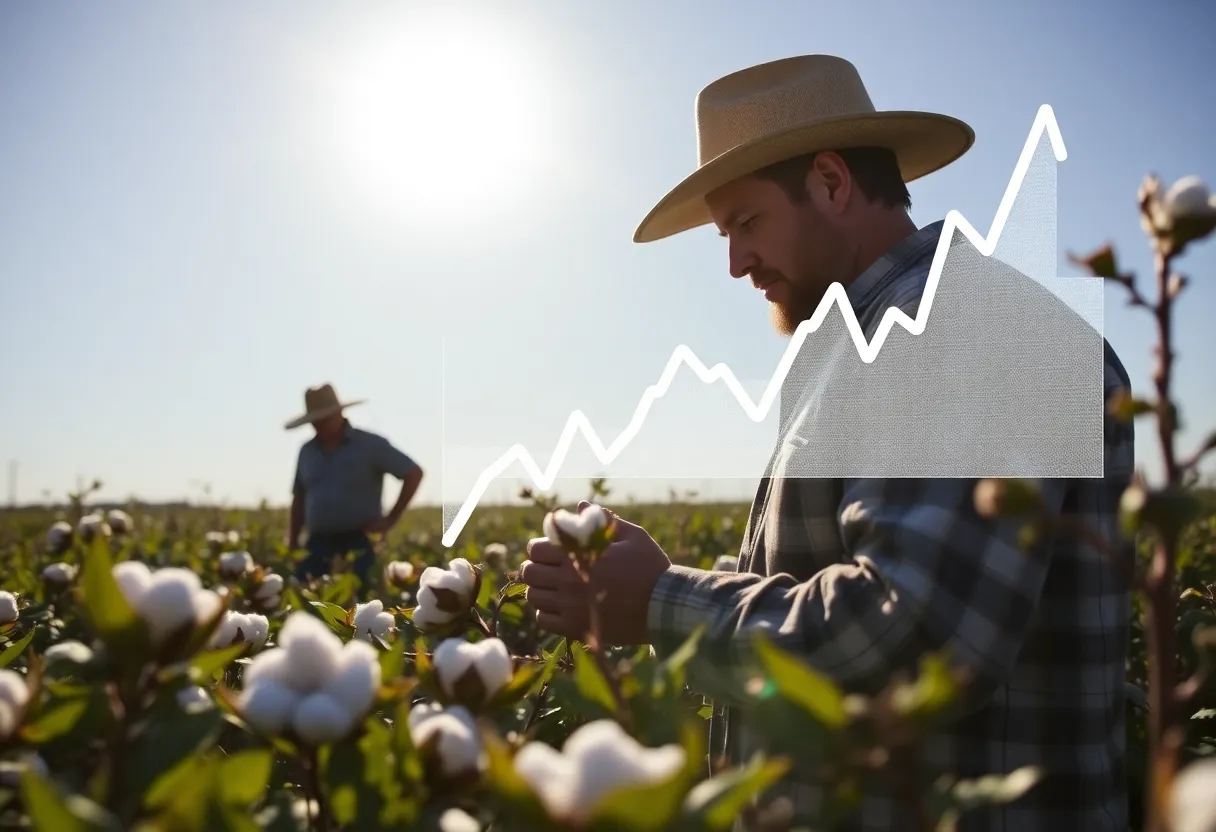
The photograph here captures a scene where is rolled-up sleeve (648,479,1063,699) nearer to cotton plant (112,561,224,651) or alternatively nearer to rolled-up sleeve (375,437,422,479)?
cotton plant (112,561,224,651)

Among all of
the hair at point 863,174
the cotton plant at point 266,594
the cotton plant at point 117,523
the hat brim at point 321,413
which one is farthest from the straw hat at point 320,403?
the hair at point 863,174

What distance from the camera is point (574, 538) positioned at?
1.18 metres

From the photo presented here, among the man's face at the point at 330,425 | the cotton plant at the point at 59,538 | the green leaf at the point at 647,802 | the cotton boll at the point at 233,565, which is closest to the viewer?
the green leaf at the point at 647,802

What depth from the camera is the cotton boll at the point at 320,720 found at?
77 cm

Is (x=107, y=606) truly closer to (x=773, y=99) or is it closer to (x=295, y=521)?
(x=773, y=99)

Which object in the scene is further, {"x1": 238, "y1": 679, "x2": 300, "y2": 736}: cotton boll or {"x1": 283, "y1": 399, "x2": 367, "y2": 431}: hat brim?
{"x1": 283, "y1": 399, "x2": 367, "y2": 431}: hat brim

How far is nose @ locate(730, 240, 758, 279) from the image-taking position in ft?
6.86

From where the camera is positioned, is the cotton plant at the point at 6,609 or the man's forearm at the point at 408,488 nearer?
the cotton plant at the point at 6,609

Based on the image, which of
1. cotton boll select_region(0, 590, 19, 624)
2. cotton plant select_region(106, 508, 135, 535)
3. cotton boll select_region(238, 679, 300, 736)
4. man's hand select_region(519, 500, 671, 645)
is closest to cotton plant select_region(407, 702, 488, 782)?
cotton boll select_region(238, 679, 300, 736)

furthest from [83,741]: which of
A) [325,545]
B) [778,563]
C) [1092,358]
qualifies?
[325,545]

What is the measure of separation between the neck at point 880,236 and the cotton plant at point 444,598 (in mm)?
1086

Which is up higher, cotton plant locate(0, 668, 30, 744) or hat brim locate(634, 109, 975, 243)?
hat brim locate(634, 109, 975, 243)

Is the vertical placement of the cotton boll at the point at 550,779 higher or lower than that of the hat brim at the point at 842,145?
lower

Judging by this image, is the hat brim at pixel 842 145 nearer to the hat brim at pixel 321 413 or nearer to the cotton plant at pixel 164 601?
the cotton plant at pixel 164 601
